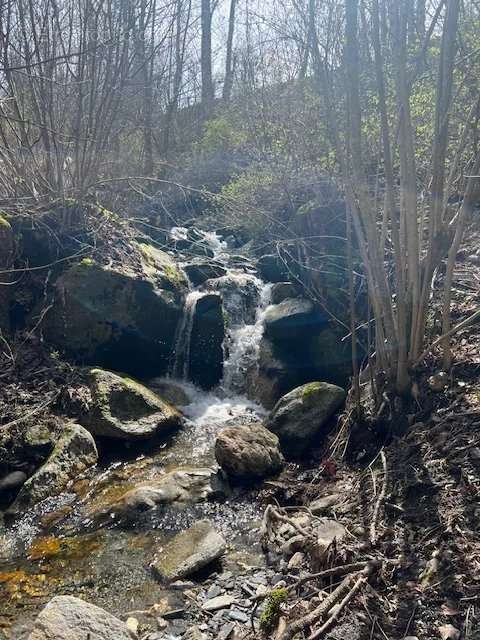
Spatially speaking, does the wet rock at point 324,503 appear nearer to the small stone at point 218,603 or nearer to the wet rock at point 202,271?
the small stone at point 218,603

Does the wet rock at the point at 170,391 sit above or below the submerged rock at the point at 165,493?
above

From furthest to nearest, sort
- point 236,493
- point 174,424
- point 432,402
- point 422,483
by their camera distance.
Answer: point 174,424, point 236,493, point 432,402, point 422,483

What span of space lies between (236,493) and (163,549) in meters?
0.95

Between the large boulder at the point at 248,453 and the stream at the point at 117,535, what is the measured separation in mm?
197

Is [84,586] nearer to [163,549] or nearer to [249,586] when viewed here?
[163,549]

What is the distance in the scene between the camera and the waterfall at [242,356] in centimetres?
750

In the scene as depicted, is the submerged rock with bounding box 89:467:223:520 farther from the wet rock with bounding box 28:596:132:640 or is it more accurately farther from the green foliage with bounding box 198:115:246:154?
the green foliage with bounding box 198:115:246:154

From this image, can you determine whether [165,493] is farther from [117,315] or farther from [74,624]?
[117,315]

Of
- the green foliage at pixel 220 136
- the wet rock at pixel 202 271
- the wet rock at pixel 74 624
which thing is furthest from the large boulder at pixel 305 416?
the green foliage at pixel 220 136

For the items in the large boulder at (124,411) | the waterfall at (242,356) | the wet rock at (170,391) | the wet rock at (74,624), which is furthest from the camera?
the waterfall at (242,356)

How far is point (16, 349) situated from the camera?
6.27 metres

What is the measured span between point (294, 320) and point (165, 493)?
338 centimetres

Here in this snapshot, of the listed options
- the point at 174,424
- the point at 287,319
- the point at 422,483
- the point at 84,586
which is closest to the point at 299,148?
the point at 287,319

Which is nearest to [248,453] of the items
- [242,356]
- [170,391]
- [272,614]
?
[272,614]
